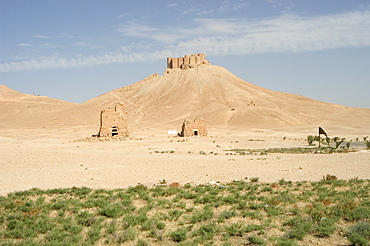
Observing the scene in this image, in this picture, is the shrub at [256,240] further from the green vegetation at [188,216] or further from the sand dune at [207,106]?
the sand dune at [207,106]

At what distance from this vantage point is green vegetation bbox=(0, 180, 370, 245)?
706 centimetres

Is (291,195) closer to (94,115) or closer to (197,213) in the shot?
(197,213)

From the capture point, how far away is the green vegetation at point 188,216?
23.2 ft

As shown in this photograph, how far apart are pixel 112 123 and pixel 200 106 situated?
49.6 meters

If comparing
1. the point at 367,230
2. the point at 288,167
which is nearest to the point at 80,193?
the point at 367,230

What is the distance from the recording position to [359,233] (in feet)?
22.7

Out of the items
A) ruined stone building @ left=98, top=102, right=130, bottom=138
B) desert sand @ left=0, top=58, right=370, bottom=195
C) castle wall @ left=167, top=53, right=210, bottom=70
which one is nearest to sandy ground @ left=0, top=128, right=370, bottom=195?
desert sand @ left=0, top=58, right=370, bottom=195

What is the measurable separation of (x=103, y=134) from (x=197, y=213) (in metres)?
27.4

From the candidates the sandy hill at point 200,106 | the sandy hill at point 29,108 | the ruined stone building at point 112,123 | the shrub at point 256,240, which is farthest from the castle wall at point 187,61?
the shrub at point 256,240

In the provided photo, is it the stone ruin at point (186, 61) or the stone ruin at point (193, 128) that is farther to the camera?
the stone ruin at point (186, 61)

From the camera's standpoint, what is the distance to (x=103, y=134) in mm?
34688

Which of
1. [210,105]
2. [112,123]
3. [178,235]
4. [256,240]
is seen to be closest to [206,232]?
[178,235]

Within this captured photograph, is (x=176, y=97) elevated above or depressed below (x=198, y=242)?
above

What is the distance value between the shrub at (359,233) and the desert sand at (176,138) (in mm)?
6171
